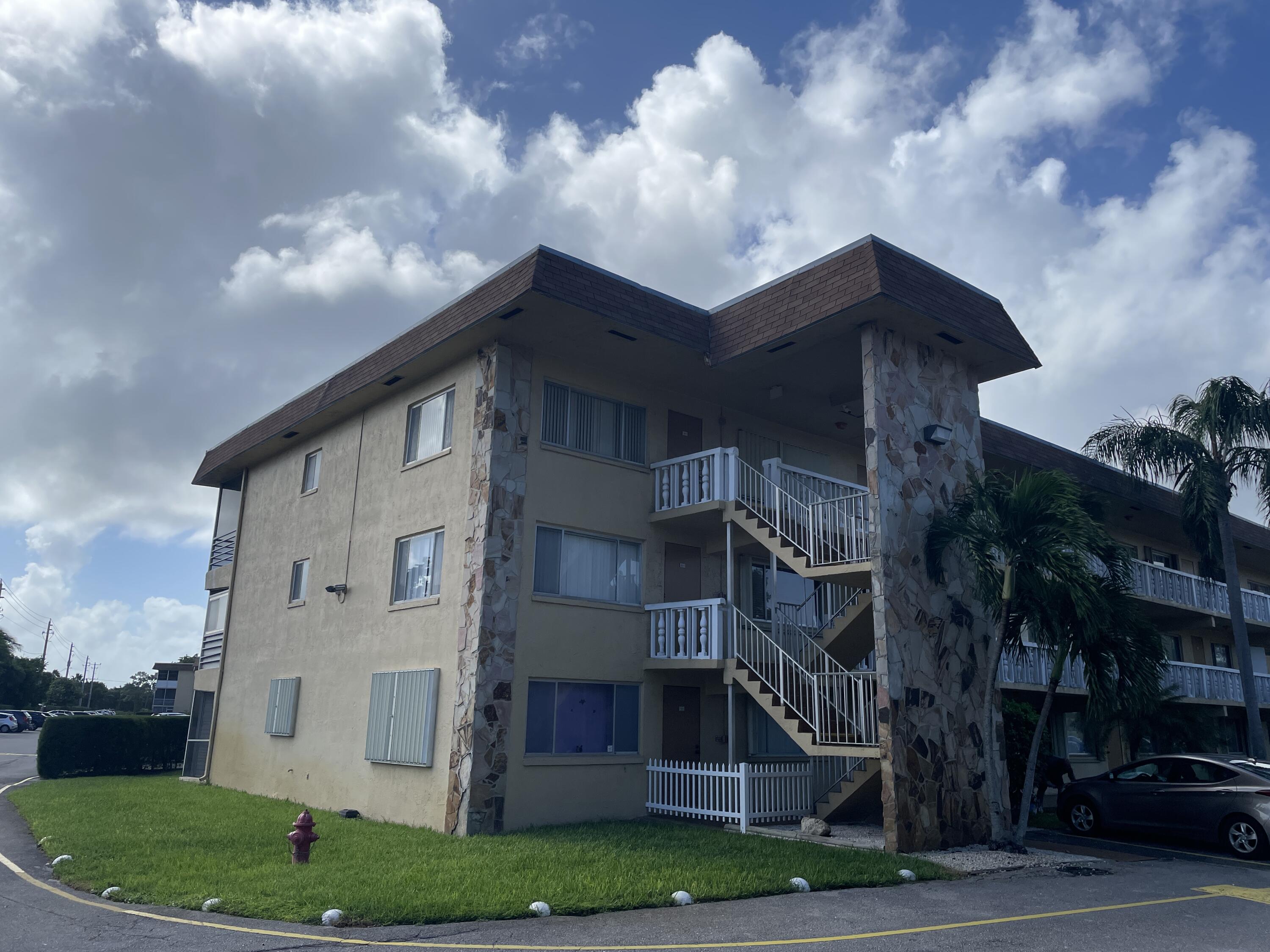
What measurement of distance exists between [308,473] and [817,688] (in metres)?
13.0

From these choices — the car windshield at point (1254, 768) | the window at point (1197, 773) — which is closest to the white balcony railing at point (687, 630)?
the window at point (1197, 773)

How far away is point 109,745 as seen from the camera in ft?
83.7

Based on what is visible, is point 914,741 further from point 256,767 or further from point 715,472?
point 256,767

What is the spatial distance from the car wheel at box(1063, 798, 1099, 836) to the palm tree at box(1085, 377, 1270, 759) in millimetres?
6191

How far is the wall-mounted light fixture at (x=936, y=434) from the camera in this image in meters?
15.0

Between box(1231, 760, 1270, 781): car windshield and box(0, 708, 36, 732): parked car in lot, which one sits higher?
box(1231, 760, 1270, 781): car windshield

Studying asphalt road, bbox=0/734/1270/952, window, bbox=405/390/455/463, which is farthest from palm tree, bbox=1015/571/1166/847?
window, bbox=405/390/455/463

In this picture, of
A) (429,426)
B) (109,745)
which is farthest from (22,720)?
(429,426)

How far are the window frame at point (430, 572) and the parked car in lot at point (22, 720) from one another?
4971 centimetres

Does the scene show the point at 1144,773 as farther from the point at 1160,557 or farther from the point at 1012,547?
the point at 1160,557

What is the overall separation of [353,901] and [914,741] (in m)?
7.98

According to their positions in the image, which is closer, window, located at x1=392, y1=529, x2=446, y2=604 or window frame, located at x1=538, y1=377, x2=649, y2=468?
window, located at x1=392, y1=529, x2=446, y2=604

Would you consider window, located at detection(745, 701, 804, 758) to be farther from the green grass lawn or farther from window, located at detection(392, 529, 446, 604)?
window, located at detection(392, 529, 446, 604)

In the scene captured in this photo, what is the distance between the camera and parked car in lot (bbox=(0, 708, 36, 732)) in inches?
2158
